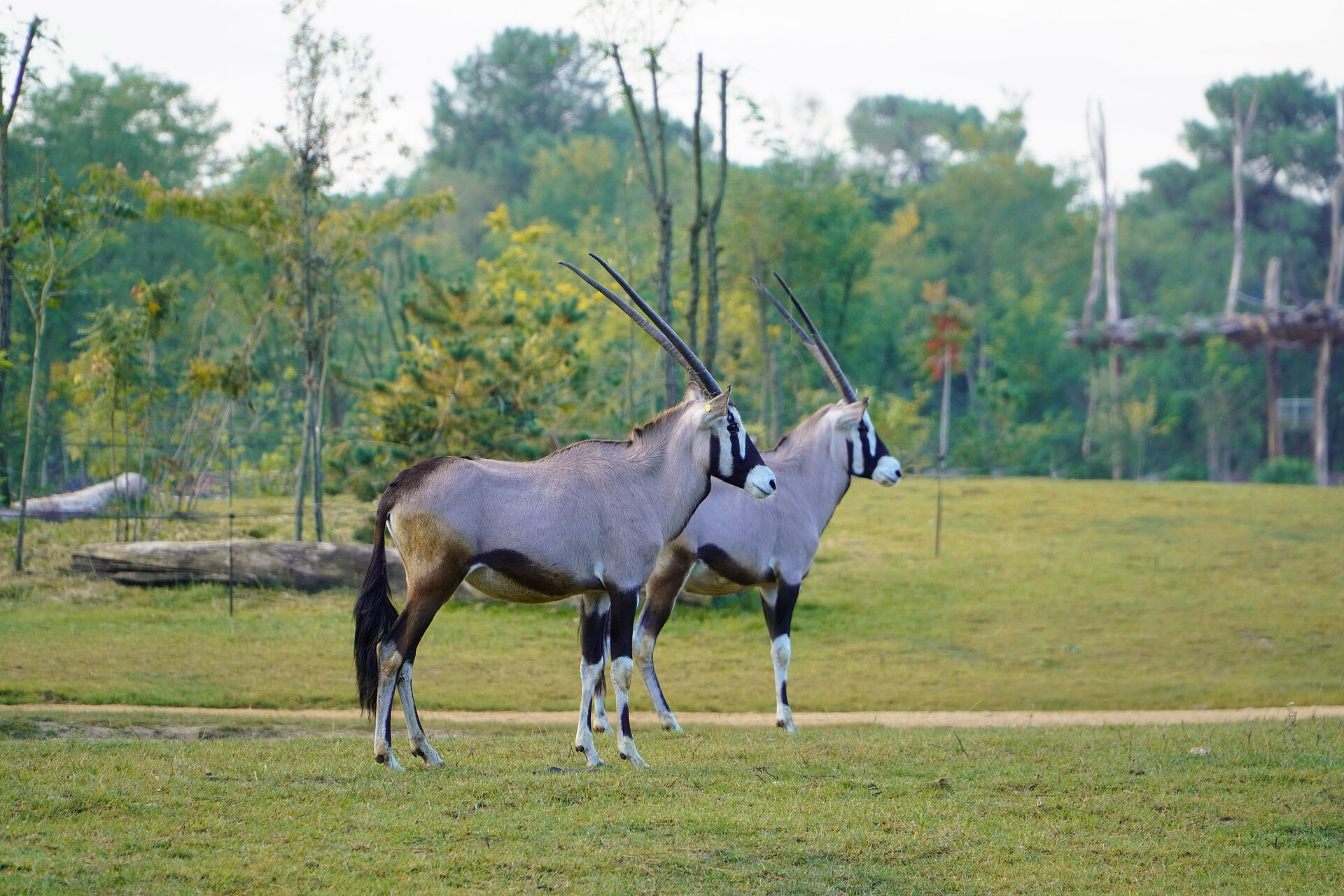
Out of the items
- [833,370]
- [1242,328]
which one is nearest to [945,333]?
[1242,328]

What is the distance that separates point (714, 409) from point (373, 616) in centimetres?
270

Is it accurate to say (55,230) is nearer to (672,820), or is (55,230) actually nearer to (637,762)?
(637,762)

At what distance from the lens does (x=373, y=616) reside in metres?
8.77

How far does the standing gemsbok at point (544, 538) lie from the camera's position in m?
8.47

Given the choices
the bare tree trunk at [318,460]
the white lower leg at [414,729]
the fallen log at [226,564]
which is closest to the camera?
the white lower leg at [414,729]

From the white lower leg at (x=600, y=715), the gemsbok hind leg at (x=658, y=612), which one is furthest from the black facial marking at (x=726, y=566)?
the white lower leg at (x=600, y=715)

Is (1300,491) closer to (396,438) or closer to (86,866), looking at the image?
(396,438)

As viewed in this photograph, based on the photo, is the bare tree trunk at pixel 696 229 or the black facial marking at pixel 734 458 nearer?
the black facial marking at pixel 734 458

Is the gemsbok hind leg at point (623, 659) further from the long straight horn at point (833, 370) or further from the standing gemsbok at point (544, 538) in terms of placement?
the long straight horn at point (833, 370)

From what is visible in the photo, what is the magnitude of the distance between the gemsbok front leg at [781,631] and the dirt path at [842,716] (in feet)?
1.90

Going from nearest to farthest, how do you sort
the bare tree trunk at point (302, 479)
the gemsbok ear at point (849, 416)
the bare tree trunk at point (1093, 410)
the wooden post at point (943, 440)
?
the gemsbok ear at point (849, 416) → the bare tree trunk at point (302, 479) → the wooden post at point (943, 440) → the bare tree trunk at point (1093, 410)

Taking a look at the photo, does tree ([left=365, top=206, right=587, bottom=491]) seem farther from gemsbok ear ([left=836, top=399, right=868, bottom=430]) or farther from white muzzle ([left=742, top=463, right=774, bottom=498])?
white muzzle ([left=742, top=463, right=774, bottom=498])

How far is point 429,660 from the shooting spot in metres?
14.7

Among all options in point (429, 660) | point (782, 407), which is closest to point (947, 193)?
point (782, 407)
